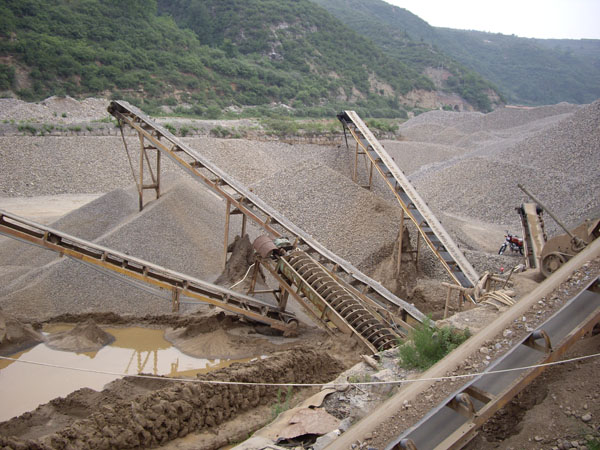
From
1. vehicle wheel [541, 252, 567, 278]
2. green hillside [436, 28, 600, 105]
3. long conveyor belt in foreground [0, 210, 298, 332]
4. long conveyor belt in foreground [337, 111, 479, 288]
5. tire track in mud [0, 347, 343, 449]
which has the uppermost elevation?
green hillside [436, 28, 600, 105]

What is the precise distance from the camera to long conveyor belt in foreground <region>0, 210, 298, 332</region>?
9156mm

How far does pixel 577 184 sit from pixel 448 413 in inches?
627

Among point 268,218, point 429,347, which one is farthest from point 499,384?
point 268,218

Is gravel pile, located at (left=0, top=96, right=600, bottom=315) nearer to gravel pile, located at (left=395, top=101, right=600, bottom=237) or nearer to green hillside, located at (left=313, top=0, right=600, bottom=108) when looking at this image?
gravel pile, located at (left=395, top=101, right=600, bottom=237)

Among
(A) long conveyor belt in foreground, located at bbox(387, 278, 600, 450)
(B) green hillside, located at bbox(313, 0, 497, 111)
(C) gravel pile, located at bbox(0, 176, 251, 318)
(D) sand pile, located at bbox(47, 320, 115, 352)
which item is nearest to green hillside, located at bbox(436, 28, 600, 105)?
(B) green hillside, located at bbox(313, 0, 497, 111)

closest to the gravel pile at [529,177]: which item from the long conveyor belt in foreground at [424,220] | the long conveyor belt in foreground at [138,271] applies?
the long conveyor belt in foreground at [424,220]

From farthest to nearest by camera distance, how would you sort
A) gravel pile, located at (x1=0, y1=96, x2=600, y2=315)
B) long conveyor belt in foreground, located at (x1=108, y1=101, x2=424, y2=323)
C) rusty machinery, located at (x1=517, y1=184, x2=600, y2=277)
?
gravel pile, located at (x1=0, y1=96, x2=600, y2=315) → long conveyor belt in foreground, located at (x1=108, y1=101, x2=424, y2=323) → rusty machinery, located at (x1=517, y1=184, x2=600, y2=277)

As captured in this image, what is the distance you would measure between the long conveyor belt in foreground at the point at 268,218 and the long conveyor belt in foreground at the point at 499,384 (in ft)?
15.1

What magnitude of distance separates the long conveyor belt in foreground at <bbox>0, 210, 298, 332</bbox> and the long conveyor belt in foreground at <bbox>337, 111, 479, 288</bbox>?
3.56m

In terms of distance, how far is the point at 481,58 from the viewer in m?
107

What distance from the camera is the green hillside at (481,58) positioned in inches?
2901

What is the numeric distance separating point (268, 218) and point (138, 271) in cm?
320

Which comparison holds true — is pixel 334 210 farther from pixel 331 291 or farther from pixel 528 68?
pixel 528 68

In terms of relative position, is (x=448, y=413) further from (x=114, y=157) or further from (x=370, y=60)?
(x=370, y=60)
